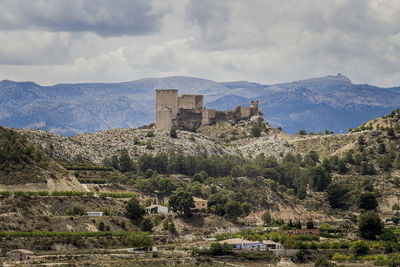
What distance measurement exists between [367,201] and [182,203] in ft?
130

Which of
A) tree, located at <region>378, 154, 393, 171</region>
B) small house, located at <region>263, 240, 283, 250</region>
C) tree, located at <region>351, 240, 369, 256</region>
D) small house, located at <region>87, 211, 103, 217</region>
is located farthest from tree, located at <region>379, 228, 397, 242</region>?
tree, located at <region>378, 154, 393, 171</region>

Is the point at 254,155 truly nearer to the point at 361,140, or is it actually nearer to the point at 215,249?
the point at 361,140

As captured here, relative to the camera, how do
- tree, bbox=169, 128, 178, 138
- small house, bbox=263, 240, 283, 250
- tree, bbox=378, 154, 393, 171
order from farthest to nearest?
tree, bbox=169, 128, 178, 138 → tree, bbox=378, 154, 393, 171 → small house, bbox=263, 240, 283, 250

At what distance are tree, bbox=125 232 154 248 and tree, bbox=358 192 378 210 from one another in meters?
52.0

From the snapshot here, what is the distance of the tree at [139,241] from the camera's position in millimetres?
113750

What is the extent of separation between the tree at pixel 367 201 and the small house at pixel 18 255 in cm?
7181

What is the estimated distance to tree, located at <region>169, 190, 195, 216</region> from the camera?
13288 cm

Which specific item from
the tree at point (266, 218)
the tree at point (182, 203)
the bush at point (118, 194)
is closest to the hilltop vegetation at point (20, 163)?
the bush at point (118, 194)

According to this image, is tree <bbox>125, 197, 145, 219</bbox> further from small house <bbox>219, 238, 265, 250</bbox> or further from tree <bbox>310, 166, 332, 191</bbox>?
tree <bbox>310, 166, 332, 191</bbox>

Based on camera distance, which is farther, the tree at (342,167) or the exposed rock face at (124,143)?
the tree at (342,167)

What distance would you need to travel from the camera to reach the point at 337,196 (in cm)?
16112

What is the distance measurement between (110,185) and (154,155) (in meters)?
30.3

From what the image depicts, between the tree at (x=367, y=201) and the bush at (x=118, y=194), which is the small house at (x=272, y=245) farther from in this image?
the tree at (x=367, y=201)

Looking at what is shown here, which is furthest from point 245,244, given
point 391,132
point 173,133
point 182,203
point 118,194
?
point 391,132
